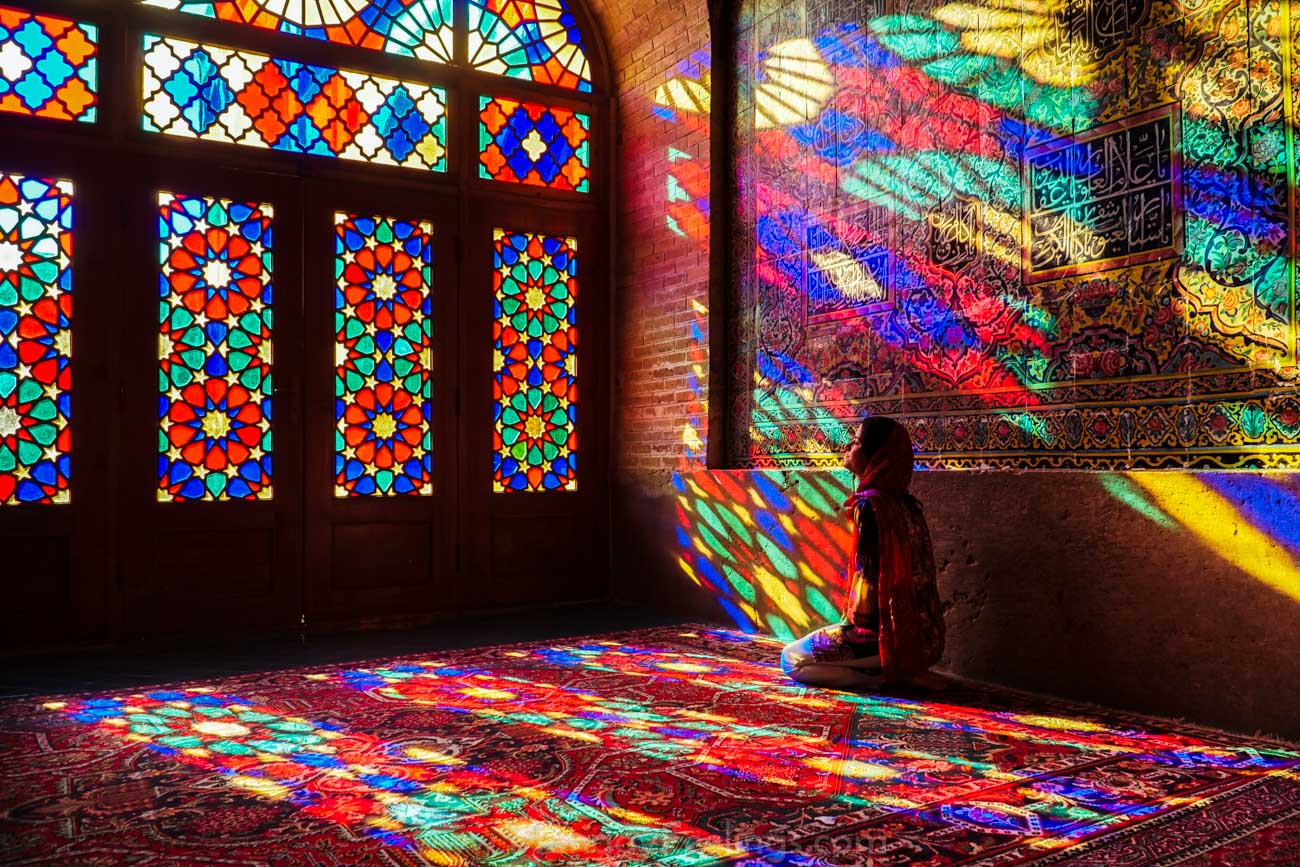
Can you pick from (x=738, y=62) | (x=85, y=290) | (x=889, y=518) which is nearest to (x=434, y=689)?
(x=889, y=518)

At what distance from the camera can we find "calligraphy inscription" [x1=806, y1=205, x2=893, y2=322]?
5.36m

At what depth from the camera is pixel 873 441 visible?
4.57 metres

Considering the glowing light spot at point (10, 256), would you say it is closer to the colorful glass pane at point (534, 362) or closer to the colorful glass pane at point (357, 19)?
the colorful glass pane at point (357, 19)

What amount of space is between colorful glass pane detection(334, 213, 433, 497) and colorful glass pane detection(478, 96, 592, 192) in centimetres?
74

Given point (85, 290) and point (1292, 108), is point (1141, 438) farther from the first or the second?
point (85, 290)

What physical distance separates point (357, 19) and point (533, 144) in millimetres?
1377

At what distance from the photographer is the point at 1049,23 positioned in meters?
4.50

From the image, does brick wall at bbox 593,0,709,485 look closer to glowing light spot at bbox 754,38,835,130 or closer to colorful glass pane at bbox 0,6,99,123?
glowing light spot at bbox 754,38,835,130

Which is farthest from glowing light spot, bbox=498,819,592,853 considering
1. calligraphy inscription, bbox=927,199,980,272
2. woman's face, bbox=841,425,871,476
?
calligraphy inscription, bbox=927,199,980,272

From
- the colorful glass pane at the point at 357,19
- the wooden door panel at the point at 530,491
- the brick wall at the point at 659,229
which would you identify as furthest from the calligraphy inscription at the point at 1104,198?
the colorful glass pane at the point at 357,19

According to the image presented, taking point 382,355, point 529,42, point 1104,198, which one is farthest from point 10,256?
point 1104,198

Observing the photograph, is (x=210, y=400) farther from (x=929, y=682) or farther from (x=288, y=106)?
(x=929, y=682)

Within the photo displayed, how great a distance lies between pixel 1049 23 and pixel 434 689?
13.3 ft

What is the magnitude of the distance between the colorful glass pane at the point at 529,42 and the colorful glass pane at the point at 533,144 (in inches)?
9.3
